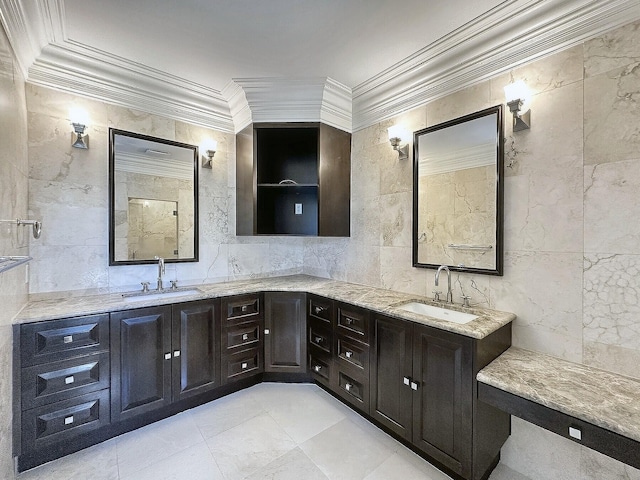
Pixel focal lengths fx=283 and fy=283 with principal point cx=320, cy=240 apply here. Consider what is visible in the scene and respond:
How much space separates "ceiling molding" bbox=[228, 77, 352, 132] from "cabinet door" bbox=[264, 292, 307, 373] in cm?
178

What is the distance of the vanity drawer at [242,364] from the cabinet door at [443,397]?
59.2 inches

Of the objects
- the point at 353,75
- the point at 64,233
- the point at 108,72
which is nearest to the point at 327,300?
the point at 353,75

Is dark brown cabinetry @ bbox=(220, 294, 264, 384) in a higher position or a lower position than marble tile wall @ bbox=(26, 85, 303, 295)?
lower

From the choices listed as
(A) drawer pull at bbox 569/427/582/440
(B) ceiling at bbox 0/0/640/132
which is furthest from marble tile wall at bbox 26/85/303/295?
(A) drawer pull at bbox 569/427/582/440

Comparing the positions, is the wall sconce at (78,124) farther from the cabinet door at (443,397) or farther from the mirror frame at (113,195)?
the cabinet door at (443,397)

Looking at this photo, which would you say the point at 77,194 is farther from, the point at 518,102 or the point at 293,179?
the point at 518,102

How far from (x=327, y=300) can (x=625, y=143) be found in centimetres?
213

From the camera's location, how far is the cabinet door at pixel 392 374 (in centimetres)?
191

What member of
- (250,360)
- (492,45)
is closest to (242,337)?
(250,360)

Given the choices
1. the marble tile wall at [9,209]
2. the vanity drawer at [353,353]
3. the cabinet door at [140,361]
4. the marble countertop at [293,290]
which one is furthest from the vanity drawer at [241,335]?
the marble tile wall at [9,209]

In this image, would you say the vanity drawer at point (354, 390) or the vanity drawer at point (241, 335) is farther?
the vanity drawer at point (241, 335)

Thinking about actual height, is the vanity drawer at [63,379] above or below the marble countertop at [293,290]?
below

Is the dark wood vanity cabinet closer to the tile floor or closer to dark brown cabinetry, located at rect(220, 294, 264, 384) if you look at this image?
dark brown cabinetry, located at rect(220, 294, 264, 384)

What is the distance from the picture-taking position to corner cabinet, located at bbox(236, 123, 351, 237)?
288 centimetres
